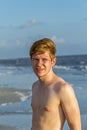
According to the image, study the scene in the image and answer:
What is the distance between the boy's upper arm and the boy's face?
215 millimetres

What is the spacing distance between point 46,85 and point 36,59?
0.76 ft

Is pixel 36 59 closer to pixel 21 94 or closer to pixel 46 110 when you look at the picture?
pixel 46 110

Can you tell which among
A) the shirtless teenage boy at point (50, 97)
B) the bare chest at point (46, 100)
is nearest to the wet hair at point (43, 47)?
the shirtless teenage boy at point (50, 97)

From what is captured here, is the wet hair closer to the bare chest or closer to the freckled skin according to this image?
the freckled skin

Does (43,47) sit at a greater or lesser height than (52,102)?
greater

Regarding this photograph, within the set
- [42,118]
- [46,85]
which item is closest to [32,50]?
[46,85]

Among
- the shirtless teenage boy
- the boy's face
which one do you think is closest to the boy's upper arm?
the shirtless teenage boy

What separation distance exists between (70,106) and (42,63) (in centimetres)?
41

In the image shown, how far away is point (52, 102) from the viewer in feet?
11.0

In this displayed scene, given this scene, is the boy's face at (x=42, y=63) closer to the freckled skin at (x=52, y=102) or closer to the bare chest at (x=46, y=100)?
the freckled skin at (x=52, y=102)

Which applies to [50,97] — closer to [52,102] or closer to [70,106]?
[52,102]

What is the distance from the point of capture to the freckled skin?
3.29 meters

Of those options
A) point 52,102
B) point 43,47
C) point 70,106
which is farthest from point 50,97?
point 43,47

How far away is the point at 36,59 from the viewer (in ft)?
11.1
